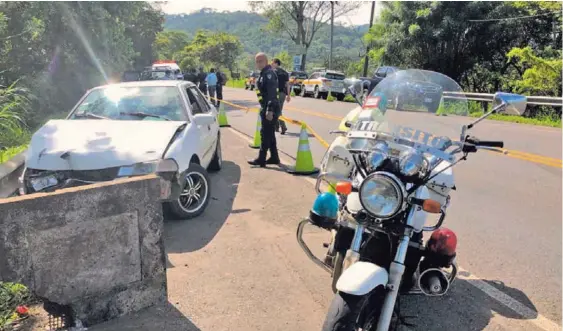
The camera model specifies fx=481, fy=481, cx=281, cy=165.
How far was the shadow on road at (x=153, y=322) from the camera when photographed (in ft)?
11.2

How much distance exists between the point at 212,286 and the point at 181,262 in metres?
0.60

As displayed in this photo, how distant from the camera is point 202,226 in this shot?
5.47 meters

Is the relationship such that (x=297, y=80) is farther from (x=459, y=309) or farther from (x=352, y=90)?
(x=459, y=309)

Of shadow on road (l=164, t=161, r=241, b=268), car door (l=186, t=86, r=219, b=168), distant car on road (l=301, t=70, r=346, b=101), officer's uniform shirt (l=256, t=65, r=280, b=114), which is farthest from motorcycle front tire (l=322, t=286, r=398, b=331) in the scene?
distant car on road (l=301, t=70, r=346, b=101)

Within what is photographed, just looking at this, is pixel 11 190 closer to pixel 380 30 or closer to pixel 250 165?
pixel 250 165

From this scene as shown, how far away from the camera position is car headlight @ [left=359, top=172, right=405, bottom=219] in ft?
9.05

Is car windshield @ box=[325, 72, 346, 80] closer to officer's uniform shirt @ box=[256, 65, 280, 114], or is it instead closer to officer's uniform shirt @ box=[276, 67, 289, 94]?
officer's uniform shirt @ box=[276, 67, 289, 94]

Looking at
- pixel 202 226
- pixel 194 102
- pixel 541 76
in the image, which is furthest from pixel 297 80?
pixel 202 226

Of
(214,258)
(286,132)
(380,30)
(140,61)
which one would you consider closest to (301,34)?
(140,61)

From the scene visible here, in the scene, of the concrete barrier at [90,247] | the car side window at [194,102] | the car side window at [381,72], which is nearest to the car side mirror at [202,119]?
the car side window at [194,102]

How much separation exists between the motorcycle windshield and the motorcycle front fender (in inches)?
29.5

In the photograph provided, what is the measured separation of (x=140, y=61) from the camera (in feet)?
164

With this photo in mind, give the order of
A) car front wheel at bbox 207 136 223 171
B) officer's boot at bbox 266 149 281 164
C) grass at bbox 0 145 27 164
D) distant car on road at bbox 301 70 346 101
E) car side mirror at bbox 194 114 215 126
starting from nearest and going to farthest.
Answer: car side mirror at bbox 194 114 215 126
grass at bbox 0 145 27 164
car front wheel at bbox 207 136 223 171
officer's boot at bbox 266 149 281 164
distant car on road at bbox 301 70 346 101

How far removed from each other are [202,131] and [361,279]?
433 centimetres
